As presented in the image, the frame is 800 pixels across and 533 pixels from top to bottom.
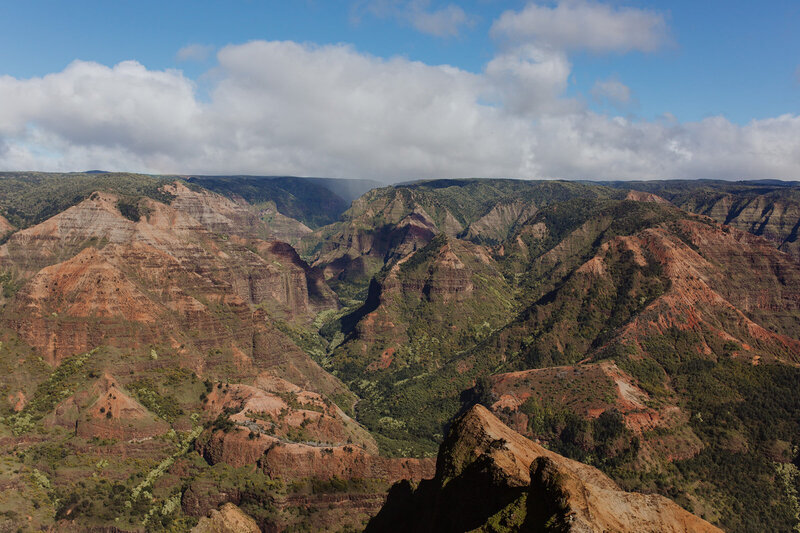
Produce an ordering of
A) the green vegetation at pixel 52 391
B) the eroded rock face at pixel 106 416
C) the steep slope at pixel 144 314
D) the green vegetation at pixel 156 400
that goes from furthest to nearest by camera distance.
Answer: the steep slope at pixel 144 314, the green vegetation at pixel 156 400, the green vegetation at pixel 52 391, the eroded rock face at pixel 106 416

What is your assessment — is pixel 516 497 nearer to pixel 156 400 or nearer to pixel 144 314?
pixel 156 400

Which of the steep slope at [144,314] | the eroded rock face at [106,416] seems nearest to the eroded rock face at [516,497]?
the eroded rock face at [106,416]

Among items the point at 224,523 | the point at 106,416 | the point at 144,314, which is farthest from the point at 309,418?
the point at 224,523

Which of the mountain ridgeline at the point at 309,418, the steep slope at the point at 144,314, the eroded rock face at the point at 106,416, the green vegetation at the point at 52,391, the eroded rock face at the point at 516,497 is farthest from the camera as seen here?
the steep slope at the point at 144,314

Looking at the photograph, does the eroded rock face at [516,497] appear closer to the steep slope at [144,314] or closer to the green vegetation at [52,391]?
the green vegetation at [52,391]

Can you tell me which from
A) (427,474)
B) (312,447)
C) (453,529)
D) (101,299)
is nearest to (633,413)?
(427,474)

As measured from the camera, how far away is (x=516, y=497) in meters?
45.4

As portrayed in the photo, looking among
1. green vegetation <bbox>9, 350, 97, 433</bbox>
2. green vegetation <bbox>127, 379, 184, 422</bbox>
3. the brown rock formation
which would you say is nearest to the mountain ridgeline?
the brown rock formation

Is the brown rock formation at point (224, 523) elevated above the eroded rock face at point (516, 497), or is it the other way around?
the eroded rock face at point (516, 497)

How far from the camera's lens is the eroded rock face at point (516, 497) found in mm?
39844

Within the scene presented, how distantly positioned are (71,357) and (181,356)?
27.0m

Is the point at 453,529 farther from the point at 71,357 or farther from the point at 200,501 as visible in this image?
the point at 71,357

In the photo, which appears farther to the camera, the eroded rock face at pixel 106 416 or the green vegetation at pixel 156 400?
the green vegetation at pixel 156 400

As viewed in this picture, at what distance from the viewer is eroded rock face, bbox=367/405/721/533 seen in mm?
39844
